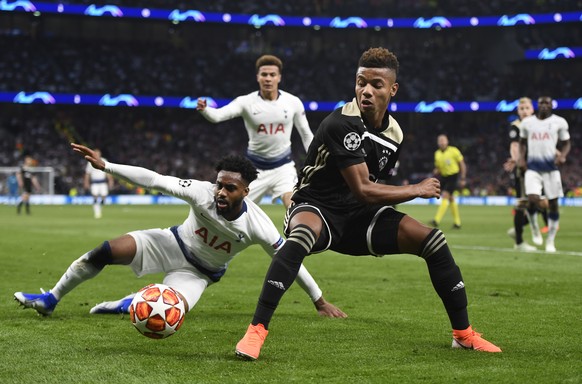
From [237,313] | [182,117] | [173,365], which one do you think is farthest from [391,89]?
[182,117]

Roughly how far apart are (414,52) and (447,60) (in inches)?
89.3

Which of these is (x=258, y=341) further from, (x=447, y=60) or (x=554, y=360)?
(x=447, y=60)

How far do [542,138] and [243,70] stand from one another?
4165 centimetres

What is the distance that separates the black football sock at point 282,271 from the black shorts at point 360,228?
0.22 m

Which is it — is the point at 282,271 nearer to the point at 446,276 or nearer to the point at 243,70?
the point at 446,276

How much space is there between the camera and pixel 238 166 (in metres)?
6.35

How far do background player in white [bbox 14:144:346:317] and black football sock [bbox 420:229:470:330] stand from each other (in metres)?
1.35

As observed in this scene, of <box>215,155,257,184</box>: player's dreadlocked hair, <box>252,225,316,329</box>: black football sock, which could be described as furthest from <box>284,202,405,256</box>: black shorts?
<box>215,155,257,184</box>: player's dreadlocked hair

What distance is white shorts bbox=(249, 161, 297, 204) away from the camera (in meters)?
10.9

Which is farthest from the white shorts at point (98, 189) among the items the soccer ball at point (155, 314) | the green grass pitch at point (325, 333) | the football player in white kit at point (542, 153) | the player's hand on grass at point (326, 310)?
the soccer ball at point (155, 314)

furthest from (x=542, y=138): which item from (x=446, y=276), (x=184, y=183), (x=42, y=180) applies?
(x=42, y=180)

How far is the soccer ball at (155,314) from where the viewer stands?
230 inches

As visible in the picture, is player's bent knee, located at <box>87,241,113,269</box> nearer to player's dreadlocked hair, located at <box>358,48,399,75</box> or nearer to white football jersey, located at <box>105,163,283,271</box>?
white football jersey, located at <box>105,163,283,271</box>

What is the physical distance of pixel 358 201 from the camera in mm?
5672
